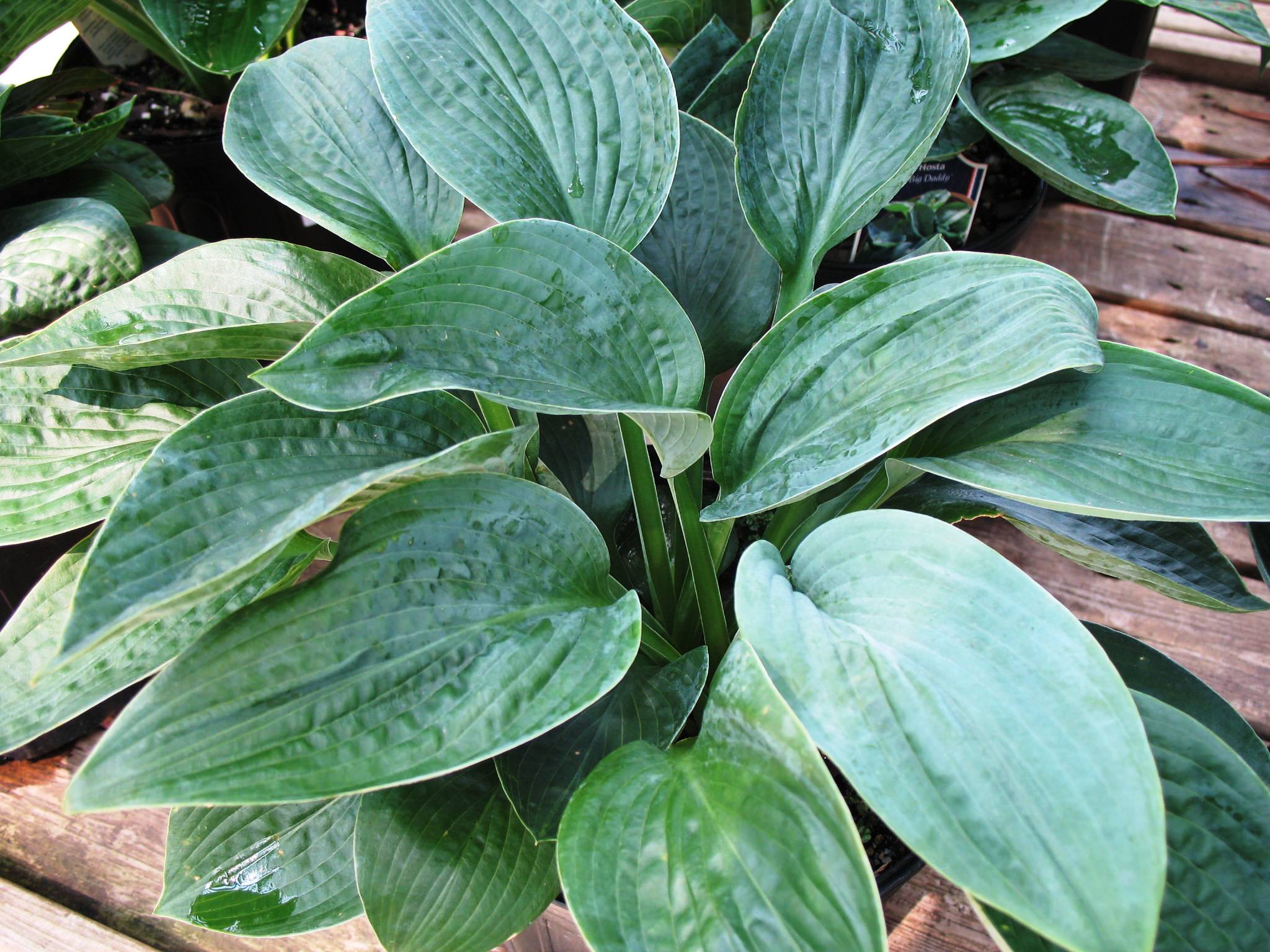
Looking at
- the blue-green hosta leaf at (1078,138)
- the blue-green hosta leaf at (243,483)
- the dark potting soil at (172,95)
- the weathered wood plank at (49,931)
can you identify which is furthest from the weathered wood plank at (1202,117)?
the weathered wood plank at (49,931)

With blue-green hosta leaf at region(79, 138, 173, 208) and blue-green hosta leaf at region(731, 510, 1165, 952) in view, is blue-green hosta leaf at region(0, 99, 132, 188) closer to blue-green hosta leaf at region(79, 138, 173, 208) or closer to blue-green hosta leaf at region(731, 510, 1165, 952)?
blue-green hosta leaf at region(79, 138, 173, 208)

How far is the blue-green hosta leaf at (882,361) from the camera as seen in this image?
1.51ft

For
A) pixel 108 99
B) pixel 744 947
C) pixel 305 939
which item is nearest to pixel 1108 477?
pixel 744 947

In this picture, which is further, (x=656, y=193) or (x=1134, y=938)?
(x=656, y=193)

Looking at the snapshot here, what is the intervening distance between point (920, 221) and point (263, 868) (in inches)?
33.9

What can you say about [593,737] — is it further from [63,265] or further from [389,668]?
[63,265]

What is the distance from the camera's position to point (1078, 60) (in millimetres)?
1137

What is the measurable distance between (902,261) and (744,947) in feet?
1.14

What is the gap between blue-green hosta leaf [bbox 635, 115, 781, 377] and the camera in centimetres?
71

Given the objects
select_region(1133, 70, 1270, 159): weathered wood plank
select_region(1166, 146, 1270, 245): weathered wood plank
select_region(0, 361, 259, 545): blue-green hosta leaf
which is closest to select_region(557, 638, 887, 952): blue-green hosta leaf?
select_region(0, 361, 259, 545): blue-green hosta leaf

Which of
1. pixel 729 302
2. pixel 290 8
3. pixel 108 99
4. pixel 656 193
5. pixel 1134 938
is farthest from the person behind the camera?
pixel 108 99

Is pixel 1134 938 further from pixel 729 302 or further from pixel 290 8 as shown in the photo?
pixel 290 8

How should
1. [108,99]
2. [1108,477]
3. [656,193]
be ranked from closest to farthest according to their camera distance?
[1108,477] → [656,193] → [108,99]

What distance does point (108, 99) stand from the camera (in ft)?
3.82
